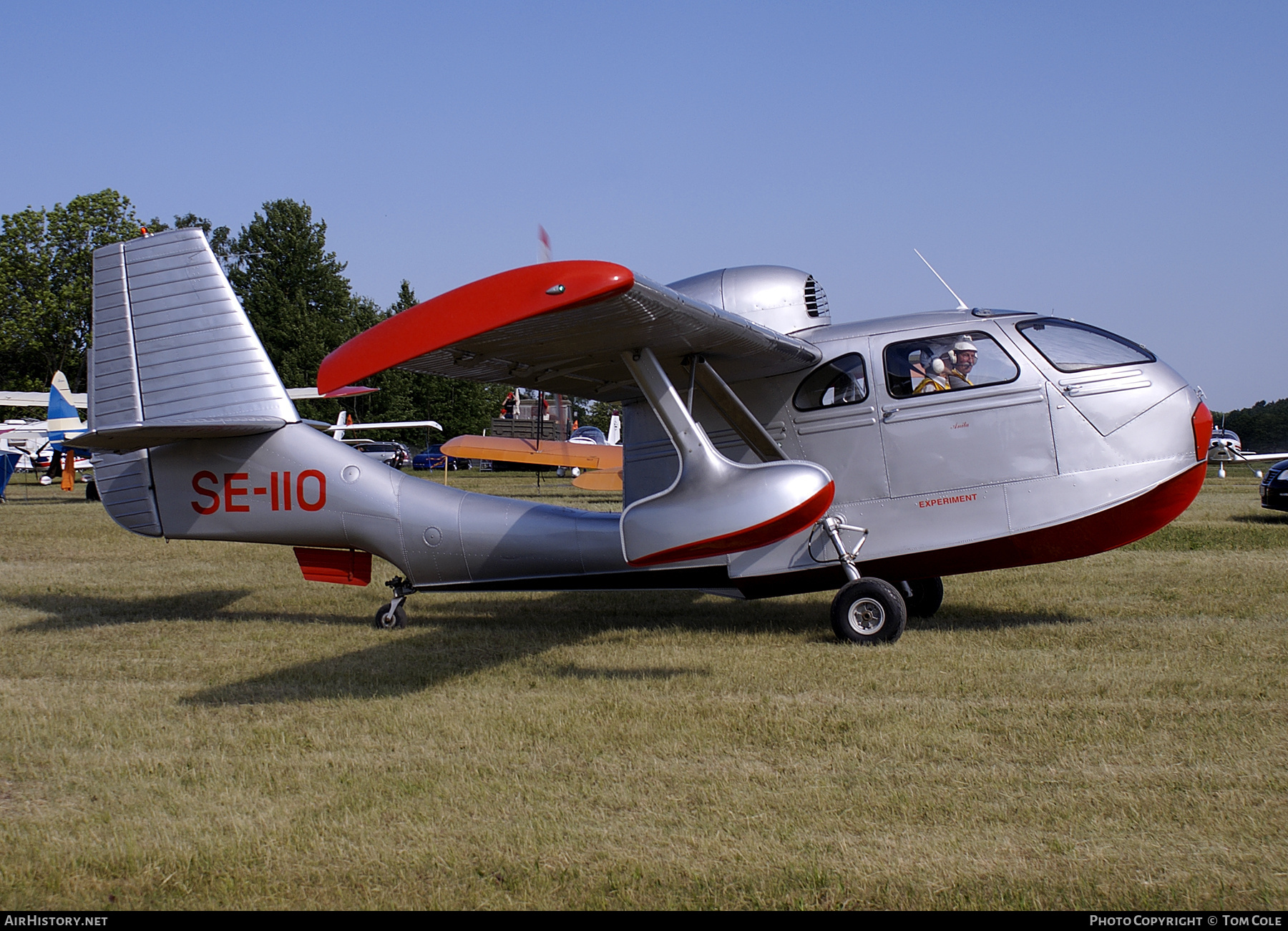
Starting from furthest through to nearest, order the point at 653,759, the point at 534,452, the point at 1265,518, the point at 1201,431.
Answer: the point at 534,452 < the point at 1265,518 < the point at 1201,431 < the point at 653,759

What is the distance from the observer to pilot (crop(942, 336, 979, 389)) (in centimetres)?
763

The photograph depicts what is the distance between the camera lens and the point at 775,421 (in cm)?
812

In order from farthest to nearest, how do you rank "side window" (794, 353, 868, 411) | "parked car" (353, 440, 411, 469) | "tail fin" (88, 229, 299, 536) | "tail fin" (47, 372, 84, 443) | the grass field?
"parked car" (353, 440, 411, 469), "tail fin" (47, 372, 84, 443), "tail fin" (88, 229, 299, 536), "side window" (794, 353, 868, 411), the grass field

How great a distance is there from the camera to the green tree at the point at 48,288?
52.3 m

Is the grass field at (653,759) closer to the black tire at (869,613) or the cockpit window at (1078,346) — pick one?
the black tire at (869,613)

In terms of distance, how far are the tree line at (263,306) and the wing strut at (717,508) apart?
30.3m

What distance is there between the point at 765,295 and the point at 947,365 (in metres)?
1.65

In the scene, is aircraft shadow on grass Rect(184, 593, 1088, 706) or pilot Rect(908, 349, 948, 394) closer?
aircraft shadow on grass Rect(184, 593, 1088, 706)

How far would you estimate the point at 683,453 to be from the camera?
627 centimetres

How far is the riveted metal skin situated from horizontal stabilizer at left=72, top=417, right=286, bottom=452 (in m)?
0.03

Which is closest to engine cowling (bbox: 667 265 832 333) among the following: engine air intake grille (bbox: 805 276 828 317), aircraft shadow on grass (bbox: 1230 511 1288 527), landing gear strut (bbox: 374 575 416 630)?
engine air intake grille (bbox: 805 276 828 317)

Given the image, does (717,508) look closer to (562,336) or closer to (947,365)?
(562,336)

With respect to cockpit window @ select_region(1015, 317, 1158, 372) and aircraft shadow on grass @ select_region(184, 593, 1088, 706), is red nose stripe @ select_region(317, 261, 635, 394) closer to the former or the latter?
aircraft shadow on grass @ select_region(184, 593, 1088, 706)

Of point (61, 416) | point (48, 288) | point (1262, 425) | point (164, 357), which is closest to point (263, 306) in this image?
point (48, 288)
